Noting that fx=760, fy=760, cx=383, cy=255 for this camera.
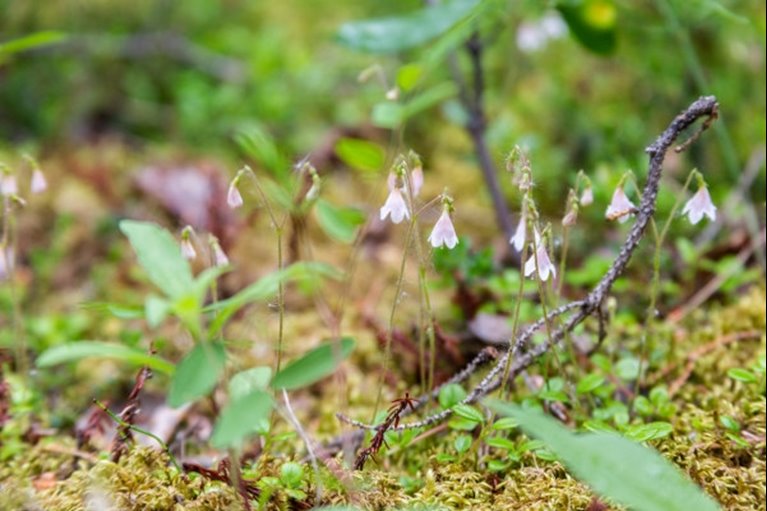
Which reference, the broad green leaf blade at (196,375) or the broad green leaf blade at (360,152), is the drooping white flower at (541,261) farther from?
the broad green leaf blade at (360,152)

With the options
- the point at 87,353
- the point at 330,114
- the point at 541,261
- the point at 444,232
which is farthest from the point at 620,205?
the point at 330,114

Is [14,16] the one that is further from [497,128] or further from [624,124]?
[624,124]

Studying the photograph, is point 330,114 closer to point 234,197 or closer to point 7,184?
point 7,184

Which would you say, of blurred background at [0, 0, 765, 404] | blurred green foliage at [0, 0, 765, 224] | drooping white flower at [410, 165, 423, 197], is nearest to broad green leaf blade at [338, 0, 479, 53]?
blurred background at [0, 0, 765, 404]

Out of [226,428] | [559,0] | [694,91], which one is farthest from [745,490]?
[694,91]

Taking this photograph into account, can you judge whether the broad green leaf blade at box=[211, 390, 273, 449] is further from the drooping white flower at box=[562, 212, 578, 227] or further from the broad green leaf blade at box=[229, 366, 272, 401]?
the drooping white flower at box=[562, 212, 578, 227]
